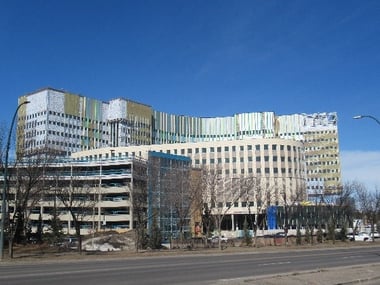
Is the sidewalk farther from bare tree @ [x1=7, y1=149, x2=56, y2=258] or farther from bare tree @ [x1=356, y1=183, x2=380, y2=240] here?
bare tree @ [x1=356, y1=183, x2=380, y2=240]

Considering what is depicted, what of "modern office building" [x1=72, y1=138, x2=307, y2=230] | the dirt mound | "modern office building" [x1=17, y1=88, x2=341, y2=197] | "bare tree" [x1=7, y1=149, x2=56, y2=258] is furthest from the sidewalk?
"modern office building" [x1=17, y1=88, x2=341, y2=197]

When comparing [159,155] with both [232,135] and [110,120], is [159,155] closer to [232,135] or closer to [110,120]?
[110,120]

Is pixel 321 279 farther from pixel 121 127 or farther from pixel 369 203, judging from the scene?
pixel 121 127

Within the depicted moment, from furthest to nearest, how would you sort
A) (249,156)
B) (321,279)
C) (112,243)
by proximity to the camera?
(249,156)
(112,243)
(321,279)

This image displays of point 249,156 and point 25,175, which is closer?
point 25,175

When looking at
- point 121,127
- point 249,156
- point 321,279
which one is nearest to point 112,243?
point 321,279

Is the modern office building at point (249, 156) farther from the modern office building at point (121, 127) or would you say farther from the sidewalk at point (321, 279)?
the sidewalk at point (321, 279)

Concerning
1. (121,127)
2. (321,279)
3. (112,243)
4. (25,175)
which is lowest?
(112,243)

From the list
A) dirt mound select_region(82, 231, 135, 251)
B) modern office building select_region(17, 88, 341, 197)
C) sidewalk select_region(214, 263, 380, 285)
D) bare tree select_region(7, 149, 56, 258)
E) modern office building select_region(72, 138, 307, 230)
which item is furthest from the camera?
modern office building select_region(17, 88, 341, 197)

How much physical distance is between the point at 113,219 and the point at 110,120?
89287 mm

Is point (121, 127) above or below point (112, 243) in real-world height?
above

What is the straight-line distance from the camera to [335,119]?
198 meters

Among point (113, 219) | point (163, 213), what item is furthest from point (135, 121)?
point (163, 213)

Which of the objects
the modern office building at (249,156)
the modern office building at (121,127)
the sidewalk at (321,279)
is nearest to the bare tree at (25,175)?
the sidewalk at (321,279)
